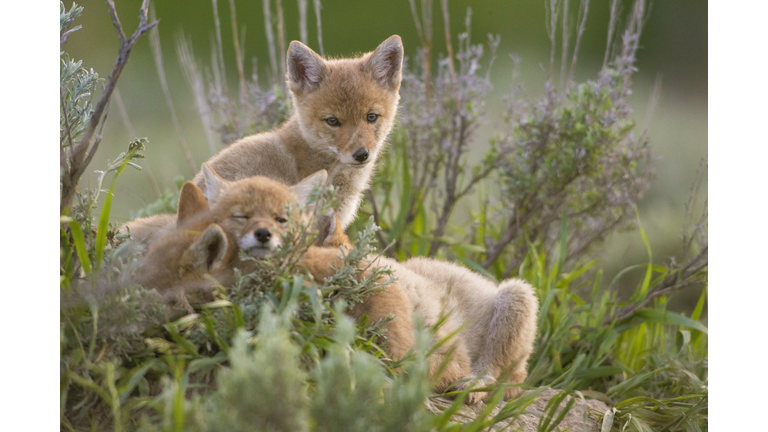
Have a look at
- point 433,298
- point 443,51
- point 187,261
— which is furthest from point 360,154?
point 443,51

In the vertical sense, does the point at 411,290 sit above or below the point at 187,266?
below

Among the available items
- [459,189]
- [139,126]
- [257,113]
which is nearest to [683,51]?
[459,189]

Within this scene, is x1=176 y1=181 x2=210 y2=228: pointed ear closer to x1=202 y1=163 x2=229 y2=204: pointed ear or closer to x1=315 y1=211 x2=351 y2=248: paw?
x1=202 y1=163 x2=229 y2=204: pointed ear

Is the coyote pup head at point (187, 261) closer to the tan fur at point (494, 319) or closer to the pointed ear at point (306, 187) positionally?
the pointed ear at point (306, 187)

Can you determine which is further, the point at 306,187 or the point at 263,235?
the point at 306,187

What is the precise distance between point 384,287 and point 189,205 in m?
0.87

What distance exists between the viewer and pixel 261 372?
5.06 ft

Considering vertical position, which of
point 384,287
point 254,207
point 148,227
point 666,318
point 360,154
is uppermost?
point 254,207

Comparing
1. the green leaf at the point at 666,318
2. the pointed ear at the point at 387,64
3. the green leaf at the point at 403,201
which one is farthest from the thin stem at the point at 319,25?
the green leaf at the point at 666,318

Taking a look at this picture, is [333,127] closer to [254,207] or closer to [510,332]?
[254,207]

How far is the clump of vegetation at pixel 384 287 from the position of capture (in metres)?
Result: 1.65

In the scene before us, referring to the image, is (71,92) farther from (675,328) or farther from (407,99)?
(675,328)

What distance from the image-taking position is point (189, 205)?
2.43m

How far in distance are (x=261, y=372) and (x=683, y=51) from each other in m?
4.43
